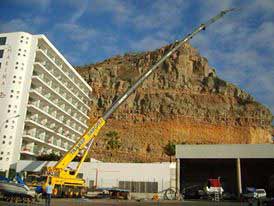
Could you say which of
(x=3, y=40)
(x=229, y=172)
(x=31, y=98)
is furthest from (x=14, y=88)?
(x=229, y=172)

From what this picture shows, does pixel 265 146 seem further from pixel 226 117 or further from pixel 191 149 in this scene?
pixel 226 117

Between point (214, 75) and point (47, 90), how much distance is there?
8889 centimetres

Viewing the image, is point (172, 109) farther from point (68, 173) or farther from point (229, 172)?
point (68, 173)

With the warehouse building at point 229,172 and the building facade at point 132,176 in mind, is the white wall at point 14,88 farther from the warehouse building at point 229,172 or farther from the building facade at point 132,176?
the warehouse building at point 229,172

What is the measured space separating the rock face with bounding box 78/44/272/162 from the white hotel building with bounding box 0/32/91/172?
3498 cm

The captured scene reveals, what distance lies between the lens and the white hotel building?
61.1 meters

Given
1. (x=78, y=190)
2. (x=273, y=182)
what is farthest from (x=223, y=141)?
(x=78, y=190)

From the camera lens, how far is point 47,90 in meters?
73.3

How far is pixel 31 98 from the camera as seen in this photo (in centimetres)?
6825

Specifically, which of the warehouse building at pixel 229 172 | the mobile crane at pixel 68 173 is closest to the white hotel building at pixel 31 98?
the mobile crane at pixel 68 173

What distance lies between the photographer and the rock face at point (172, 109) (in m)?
122

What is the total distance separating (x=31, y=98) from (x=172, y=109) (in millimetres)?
70755

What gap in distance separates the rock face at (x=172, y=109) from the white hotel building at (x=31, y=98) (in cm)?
3498

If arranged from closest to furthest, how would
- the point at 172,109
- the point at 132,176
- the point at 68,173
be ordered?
the point at 68,173 → the point at 132,176 → the point at 172,109
